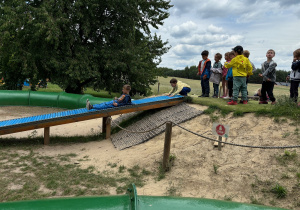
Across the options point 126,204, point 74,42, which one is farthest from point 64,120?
point 74,42

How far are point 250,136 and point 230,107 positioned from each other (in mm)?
1689

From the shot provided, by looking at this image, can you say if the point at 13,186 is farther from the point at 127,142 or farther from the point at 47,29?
the point at 47,29

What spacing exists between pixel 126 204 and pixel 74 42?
1674 cm

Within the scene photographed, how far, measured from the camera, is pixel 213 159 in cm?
594

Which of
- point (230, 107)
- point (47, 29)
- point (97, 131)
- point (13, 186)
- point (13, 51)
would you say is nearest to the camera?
point (13, 186)

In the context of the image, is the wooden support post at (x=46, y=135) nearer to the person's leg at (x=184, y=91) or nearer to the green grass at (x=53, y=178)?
the green grass at (x=53, y=178)

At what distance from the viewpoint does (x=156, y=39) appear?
982 inches

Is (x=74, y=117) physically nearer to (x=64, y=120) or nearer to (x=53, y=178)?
(x=64, y=120)

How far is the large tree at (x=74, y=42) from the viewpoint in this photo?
1509cm

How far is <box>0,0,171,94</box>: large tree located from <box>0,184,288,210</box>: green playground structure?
13.5 m

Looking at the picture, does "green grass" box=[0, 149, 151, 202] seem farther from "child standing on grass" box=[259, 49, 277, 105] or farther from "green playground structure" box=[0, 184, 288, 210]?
"child standing on grass" box=[259, 49, 277, 105]

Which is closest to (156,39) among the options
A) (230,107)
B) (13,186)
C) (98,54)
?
(98,54)

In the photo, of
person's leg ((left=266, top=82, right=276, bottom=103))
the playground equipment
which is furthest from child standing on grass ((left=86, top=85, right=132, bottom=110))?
person's leg ((left=266, top=82, right=276, bottom=103))

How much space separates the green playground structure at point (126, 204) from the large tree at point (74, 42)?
13.5m
